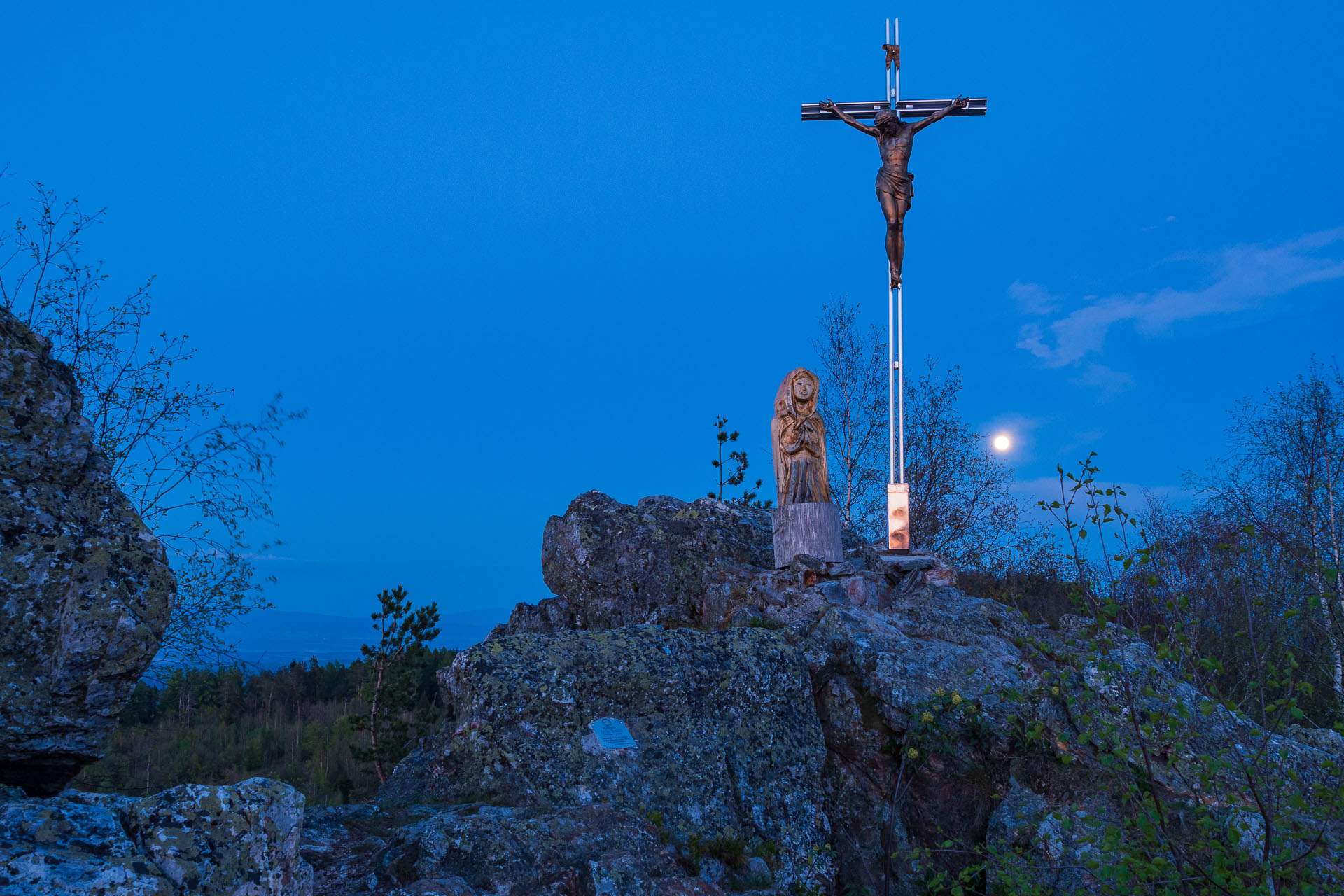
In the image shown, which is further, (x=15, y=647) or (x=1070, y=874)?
(x=1070, y=874)

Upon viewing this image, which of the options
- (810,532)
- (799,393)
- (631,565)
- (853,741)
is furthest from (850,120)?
(853,741)

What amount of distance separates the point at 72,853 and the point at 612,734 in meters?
3.63

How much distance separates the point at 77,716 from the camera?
2844 millimetres

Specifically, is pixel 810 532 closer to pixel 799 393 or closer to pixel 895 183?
pixel 799 393

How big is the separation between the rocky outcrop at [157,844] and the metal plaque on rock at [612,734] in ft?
9.48

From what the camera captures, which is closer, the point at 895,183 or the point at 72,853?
the point at 72,853

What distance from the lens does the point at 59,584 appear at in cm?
286

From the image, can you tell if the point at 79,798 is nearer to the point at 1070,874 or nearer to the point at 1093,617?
the point at 1093,617

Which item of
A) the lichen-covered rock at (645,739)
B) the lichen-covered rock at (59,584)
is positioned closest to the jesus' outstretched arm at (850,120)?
the lichen-covered rock at (645,739)

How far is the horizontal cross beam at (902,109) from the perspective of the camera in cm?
1333

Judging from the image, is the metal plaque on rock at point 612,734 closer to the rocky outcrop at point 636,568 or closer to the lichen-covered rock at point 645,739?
the lichen-covered rock at point 645,739

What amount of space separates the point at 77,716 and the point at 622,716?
142 inches

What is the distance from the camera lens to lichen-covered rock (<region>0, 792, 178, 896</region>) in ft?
7.38

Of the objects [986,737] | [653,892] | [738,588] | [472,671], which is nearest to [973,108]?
[738,588]
